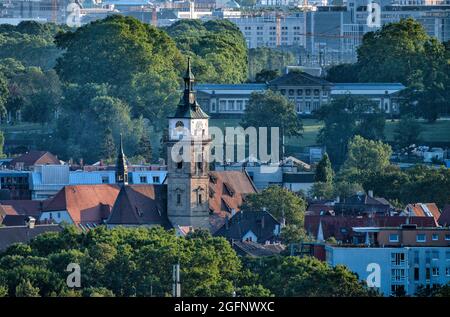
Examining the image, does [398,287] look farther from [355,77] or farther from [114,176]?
[355,77]

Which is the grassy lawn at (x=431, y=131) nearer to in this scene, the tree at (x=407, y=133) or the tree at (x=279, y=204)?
the tree at (x=407, y=133)

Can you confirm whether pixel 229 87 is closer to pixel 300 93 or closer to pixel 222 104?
pixel 222 104

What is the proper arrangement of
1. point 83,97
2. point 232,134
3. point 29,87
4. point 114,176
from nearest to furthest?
1. point 114,176
2. point 232,134
3. point 83,97
4. point 29,87

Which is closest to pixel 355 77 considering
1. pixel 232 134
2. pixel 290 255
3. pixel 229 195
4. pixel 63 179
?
pixel 232 134

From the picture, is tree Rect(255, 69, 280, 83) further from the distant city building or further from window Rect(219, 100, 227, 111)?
window Rect(219, 100, 227, 111)

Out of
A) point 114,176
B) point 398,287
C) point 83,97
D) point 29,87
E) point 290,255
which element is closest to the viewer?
point 398,287

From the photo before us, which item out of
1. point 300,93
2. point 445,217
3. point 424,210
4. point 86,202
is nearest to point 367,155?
point 86,202

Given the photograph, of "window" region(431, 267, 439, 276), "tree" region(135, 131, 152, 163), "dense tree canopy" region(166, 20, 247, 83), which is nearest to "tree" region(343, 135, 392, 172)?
"tree" region(135, 131, 152, 163)
